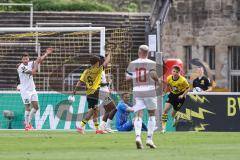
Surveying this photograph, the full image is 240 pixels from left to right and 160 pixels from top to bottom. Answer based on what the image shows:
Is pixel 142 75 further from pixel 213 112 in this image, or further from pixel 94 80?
pixel 213 112

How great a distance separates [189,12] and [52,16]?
19.7 feet

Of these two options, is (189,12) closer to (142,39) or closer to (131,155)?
(142,39)

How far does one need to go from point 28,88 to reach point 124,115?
2937mm

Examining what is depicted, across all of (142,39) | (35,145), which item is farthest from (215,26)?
(35,145)

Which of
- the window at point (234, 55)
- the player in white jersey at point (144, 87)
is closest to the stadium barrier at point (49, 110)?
the player in white jersey at point (144, 87)

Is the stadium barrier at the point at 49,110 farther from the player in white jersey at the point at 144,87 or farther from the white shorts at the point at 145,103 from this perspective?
the white shorts at the point at 145,103

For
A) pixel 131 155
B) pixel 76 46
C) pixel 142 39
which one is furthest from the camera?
pixel 142 39

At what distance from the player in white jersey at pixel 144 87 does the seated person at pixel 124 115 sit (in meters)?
8.59

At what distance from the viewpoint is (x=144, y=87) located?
71.7 feet

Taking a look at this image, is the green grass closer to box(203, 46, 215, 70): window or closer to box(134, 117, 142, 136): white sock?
box(134, 117, 142, 136): white sock

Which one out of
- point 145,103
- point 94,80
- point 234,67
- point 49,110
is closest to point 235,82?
point 234,67

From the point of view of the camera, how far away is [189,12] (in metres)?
45.8

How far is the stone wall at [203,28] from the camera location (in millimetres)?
45156

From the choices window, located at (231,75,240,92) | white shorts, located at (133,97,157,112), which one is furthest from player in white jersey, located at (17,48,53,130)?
window, located at (231,75,240,92)
